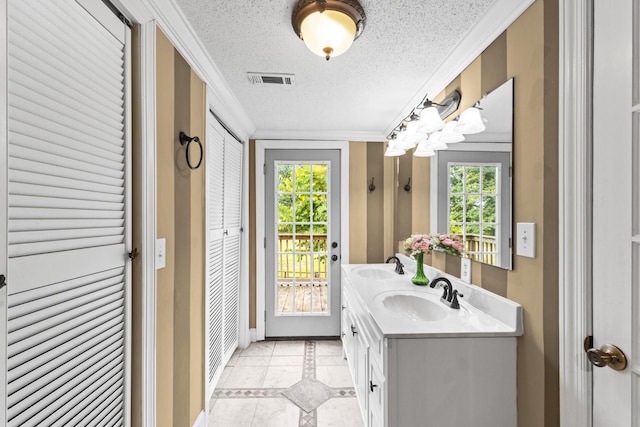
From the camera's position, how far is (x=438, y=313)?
1.58 metres

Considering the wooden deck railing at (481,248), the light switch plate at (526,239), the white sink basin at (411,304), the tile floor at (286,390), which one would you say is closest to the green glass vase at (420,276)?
the white sink basin at (411,304)

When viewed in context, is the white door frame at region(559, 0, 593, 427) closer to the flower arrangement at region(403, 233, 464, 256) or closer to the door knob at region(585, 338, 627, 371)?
the door knob at region(585, 338, 627, 371)

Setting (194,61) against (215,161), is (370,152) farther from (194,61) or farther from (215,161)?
(194,61)

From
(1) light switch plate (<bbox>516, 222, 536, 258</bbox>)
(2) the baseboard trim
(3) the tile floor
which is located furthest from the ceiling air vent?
(3) the tile floor

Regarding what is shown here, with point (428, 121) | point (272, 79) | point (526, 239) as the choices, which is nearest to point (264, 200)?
point (272, 79)

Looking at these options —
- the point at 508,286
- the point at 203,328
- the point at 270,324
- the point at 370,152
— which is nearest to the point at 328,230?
the point at 370,152

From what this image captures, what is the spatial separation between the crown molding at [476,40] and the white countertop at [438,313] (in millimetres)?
1191

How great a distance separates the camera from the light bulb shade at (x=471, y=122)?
4.89 feet

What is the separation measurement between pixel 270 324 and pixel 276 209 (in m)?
1.23

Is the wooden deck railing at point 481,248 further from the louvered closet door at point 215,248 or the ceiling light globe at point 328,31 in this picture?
the louvered closet door at point 215,248

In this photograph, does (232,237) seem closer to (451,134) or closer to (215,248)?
(215,248)

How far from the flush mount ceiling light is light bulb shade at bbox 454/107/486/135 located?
694mm

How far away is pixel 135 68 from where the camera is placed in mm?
1160

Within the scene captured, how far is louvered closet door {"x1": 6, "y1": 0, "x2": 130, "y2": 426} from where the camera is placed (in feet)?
2.39
